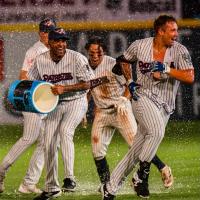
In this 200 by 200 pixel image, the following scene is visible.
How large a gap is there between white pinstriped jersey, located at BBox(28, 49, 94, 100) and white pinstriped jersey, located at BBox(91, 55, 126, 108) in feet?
3.13

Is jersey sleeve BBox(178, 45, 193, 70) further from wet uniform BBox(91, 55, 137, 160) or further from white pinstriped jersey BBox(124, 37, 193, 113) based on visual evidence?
wet uniform BBox(91, 55, 137, 160)

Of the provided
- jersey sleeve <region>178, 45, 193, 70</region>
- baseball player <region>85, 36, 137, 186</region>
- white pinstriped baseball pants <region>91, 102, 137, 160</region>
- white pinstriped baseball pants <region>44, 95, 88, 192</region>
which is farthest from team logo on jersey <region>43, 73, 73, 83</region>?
jersey sleeve <region>178, 45, 193, 70</region>

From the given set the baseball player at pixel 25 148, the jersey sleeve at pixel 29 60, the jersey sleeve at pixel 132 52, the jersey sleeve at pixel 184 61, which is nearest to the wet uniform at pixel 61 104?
the baseball player at pixel 25 148

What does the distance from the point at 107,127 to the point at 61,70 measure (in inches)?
50.2

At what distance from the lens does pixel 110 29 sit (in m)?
17.1

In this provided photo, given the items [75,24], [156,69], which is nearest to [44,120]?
[156,69]

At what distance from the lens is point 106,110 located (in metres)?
11.0

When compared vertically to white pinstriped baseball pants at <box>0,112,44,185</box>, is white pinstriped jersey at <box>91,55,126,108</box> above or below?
above

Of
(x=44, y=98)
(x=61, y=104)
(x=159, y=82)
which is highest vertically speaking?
(x=159, y=82)

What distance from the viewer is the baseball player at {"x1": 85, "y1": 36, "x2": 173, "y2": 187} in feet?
35.8

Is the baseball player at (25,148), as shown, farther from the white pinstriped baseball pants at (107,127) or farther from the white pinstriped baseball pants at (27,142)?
the white pinstriped baseball pants at (107,127)

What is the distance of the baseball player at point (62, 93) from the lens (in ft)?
32.2

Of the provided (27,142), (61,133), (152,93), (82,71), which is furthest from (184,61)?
(27,142)

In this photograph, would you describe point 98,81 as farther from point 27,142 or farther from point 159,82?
point 159,82
